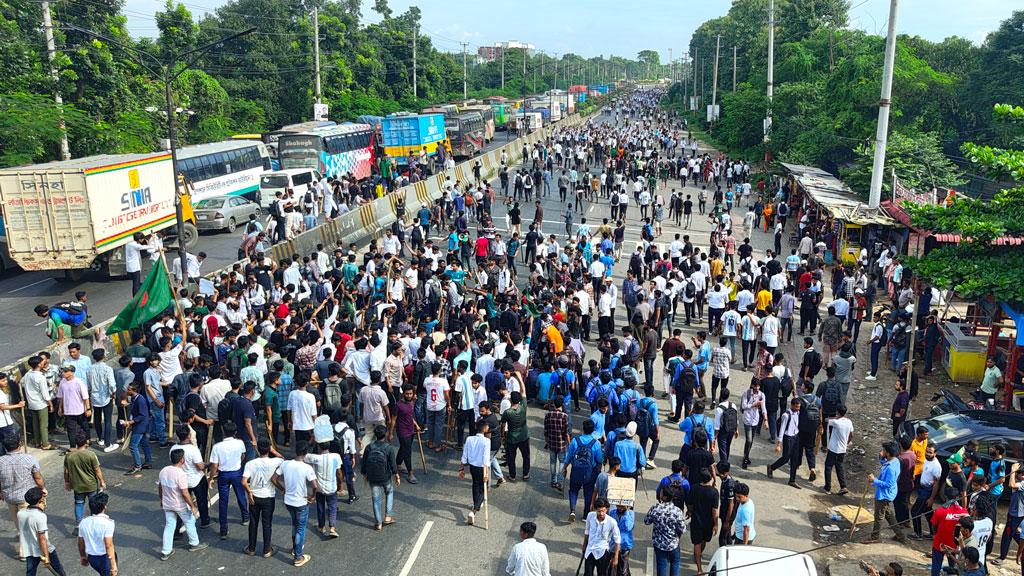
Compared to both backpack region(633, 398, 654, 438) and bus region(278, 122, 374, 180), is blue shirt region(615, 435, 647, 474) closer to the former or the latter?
backpack region(633, 398, 654, 438)

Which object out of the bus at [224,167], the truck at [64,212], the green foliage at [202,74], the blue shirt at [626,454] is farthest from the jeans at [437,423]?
the bus at [224,167]

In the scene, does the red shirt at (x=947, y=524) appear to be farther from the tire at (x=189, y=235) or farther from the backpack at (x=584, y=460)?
the tire at (x=189, y=235)

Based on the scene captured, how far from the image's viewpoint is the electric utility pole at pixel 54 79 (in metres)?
29.6

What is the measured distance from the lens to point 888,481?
392 inches

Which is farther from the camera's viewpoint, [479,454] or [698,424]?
[698,424]

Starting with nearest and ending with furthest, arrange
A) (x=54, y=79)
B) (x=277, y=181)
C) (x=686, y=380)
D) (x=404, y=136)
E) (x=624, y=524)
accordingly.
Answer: (x=624, y=524) → (x=686, y=380) → (x=54, y=79) → (x=277, y=181) → (x=404, y=136)

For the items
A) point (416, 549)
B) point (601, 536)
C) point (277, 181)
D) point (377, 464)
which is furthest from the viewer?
point (277, 181)

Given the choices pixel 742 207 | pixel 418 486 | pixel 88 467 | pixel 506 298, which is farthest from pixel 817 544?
pixel 742 207

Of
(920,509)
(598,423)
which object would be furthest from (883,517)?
(598,423)

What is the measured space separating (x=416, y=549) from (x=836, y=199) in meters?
20.5

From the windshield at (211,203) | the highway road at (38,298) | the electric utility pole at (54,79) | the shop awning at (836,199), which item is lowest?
the highway road at (38,298)

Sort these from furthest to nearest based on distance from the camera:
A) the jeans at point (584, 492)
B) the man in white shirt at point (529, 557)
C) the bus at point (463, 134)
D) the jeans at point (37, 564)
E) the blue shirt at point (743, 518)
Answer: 1. the bus at point (463, 134)
2. the jeans at point (584, 492)
3. the blue shirt at point (743, 518)
4. the jeans at point (37, 564)
5. the man in white shirt at point (529, 557)

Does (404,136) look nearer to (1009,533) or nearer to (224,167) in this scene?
(224,167)

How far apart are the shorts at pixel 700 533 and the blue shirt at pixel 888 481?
2.40 m
